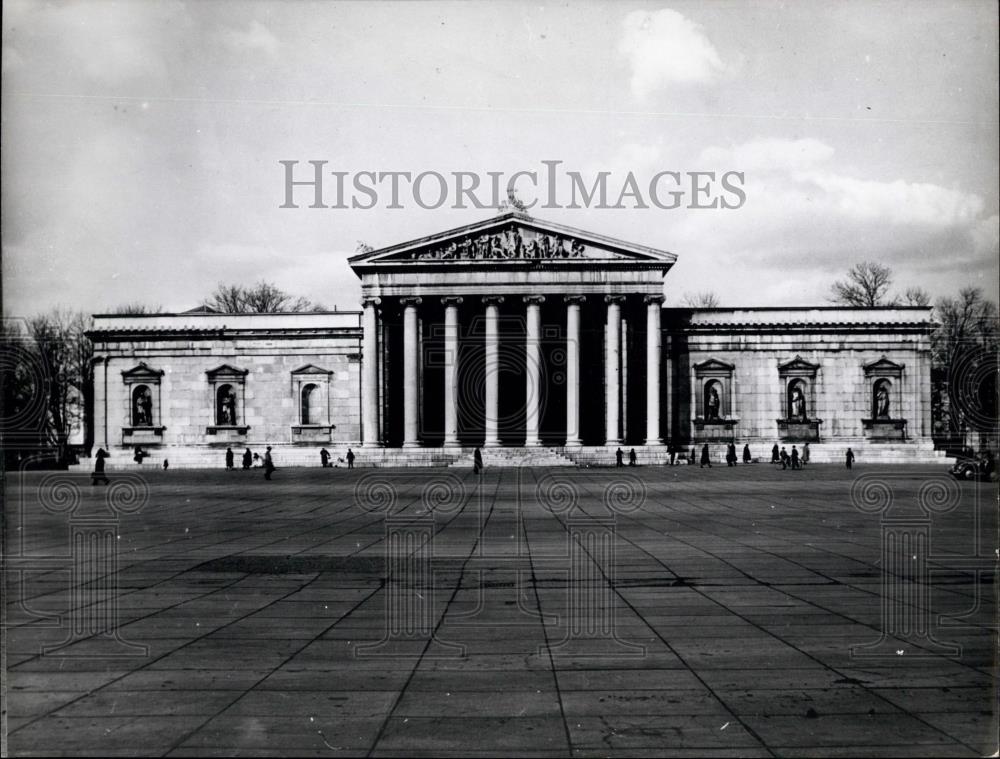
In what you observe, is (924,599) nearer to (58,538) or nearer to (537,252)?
(58,538)

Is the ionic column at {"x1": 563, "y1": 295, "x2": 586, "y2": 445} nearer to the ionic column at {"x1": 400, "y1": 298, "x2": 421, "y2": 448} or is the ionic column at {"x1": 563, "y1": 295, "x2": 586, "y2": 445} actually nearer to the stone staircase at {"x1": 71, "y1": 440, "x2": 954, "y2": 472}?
the stone staircase at {"x1": 71, "y1": 440, "x2": 954, "y2": 472}

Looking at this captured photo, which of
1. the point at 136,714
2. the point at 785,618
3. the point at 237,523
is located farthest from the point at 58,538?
the point at 785,618

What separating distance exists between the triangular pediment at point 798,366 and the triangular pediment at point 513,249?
39.2 feet

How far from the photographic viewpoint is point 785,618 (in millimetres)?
10875

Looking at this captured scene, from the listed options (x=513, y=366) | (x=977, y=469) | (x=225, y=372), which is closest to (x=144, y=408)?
(x=225, y=372)

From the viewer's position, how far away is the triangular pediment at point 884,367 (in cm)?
6506

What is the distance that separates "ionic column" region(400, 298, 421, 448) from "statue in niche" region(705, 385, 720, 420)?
20992 millimetres

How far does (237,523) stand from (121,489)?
17.8 meters

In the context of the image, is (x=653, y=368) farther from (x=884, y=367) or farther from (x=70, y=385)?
(x=70, y=385)

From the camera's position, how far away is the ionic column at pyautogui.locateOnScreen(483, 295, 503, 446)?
6044cm

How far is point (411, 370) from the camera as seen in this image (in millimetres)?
61438

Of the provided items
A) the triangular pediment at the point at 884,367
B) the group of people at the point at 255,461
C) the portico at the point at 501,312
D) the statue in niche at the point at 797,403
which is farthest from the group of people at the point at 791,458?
the group of people at the point at 255,461

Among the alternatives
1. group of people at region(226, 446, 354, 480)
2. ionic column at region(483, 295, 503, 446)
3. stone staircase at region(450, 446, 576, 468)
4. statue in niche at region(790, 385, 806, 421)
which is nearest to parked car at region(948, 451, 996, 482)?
stone staircase at region(450, 446, 576, 468)

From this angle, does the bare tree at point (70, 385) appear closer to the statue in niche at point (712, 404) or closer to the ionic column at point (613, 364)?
the ionic column at point (613, 364)
